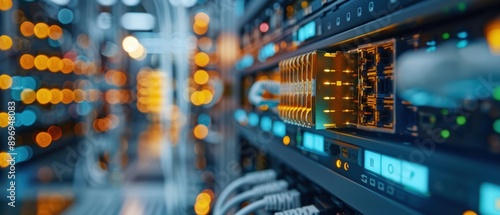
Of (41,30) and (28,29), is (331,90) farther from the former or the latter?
(41,30)

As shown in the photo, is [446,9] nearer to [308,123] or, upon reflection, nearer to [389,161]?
[389,161]

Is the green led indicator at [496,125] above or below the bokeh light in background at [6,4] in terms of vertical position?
below

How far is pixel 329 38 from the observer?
1.89ft

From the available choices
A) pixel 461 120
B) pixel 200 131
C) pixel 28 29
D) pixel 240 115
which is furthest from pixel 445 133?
pixel 28 29

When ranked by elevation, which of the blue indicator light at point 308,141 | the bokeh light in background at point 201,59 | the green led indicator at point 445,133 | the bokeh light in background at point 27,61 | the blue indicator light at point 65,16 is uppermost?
the blue indicator light at point 65,16

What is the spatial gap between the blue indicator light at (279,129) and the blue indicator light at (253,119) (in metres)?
0.20

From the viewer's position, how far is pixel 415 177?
366 millimetres

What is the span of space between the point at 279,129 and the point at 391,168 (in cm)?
46

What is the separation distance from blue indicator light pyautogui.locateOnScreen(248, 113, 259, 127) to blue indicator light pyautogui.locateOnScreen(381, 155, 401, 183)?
26.6 inches

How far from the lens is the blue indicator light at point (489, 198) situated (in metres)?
0.28

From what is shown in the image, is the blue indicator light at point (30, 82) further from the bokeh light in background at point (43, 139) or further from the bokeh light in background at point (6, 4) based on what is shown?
the bokeh light in background at point (6, 4)

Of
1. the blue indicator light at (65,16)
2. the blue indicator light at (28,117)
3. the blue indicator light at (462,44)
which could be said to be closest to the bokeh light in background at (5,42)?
the blue indicator light at (65,16)

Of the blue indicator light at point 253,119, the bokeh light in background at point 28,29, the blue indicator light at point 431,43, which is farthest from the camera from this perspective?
the bokeh light in background at point 28,29

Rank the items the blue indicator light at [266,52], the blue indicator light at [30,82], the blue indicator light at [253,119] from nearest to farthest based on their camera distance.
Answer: the blue indicator light at [266,52], the blue indicator light at [253,119], the blue indicator light at [30,82]
